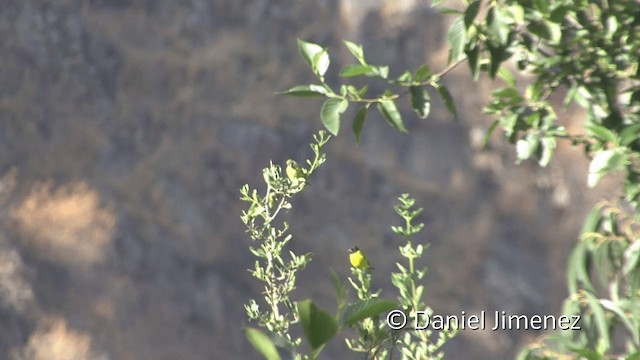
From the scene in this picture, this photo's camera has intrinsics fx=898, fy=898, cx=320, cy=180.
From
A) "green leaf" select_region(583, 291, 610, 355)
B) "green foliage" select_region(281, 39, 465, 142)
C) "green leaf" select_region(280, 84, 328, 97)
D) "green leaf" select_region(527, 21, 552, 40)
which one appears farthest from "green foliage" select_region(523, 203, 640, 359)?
"green leaf" select_region(280, 84, 328, 97)

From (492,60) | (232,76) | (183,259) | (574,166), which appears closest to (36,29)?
(232,76)

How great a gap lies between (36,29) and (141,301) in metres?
2.59

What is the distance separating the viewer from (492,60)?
5.19 feet

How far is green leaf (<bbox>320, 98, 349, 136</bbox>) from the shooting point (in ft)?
4.45

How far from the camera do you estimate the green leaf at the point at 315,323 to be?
0.75 m

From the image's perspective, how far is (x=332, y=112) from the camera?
1.38m

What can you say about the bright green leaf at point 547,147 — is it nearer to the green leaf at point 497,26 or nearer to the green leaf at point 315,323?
the green leaf at point 497,26

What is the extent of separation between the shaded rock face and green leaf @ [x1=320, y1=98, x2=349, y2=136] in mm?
5922

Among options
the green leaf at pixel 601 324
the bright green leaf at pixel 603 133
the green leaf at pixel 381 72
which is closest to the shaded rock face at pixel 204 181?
the green leaf at pixel 601 324

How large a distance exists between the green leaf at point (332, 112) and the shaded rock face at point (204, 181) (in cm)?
592

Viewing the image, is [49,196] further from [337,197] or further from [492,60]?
[492,60]

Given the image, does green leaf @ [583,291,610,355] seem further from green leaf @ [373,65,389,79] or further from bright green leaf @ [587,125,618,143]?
green leaf @ [373,65,389,79]

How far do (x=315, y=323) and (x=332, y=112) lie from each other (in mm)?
670

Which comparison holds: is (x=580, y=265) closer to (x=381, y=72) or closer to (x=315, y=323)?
(x=381, y=72)
